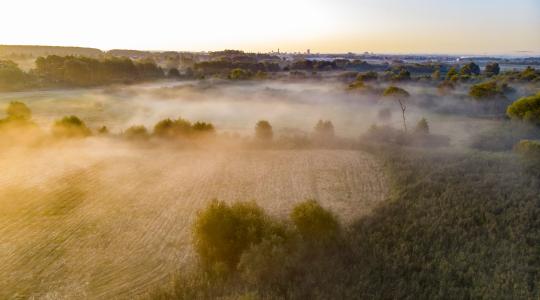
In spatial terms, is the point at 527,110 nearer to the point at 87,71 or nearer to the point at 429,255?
the point at 429,255

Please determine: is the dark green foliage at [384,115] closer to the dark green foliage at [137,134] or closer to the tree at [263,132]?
the tree at [263,132]

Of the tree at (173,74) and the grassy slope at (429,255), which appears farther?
the tree at (173,74)

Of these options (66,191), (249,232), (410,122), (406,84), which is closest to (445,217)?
(249,232)

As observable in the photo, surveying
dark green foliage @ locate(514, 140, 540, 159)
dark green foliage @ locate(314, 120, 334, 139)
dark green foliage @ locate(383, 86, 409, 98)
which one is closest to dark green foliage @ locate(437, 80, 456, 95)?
dark green foliage @ locate(383, 86, 409, 98)

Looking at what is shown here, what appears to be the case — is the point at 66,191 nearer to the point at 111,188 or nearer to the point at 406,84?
the point at 111,188

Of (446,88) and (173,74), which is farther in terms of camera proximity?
(173,74)

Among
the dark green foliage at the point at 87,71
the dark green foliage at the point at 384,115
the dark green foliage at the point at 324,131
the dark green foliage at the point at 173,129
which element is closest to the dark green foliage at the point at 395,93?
the dark green foliage at the point at 384,115

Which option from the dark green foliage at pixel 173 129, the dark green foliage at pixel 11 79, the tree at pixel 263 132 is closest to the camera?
the tree at pixel 263 132

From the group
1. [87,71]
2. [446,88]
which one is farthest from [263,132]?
[87,71]
